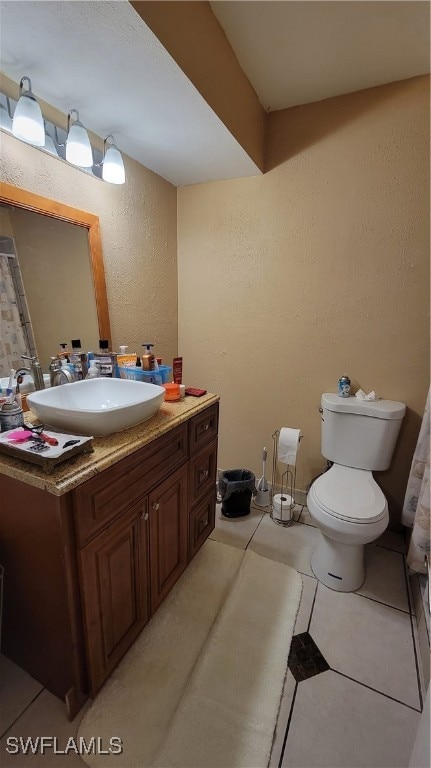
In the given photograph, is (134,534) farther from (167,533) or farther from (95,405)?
(95,405)

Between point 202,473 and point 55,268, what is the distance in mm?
1118

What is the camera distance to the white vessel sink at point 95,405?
0.93 meters

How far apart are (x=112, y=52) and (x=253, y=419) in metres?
1.80

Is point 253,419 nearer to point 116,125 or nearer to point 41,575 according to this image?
point 41,575

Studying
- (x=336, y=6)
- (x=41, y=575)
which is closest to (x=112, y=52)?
(x=336, y=6)

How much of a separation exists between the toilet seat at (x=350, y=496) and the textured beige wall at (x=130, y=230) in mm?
1260

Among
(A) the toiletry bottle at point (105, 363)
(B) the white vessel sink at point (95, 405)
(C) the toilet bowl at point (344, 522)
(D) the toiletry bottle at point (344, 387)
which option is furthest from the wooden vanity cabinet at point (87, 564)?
(D) the toiletry bottle at point (344, 387)

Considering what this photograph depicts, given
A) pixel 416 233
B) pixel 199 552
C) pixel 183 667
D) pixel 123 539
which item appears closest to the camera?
pixel 123 539

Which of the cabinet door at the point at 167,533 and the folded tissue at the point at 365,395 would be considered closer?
the cabinet door at the point at 167,533

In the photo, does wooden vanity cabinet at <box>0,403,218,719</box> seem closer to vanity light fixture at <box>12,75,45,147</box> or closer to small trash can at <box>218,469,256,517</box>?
small trash can at <box>218,469,256,517</box>

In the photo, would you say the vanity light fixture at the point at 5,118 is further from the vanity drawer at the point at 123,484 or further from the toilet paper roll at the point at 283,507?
the toilet paper roll at the point at 283,507

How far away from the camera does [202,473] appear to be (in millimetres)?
1499

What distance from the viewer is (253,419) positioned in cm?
211

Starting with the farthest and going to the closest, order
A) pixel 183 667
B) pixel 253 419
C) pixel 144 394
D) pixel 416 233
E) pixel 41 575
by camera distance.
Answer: pixel 253 419 < pixel 416 233 < pixel 144 394 < pixel 183 667 < pixel 41 575
